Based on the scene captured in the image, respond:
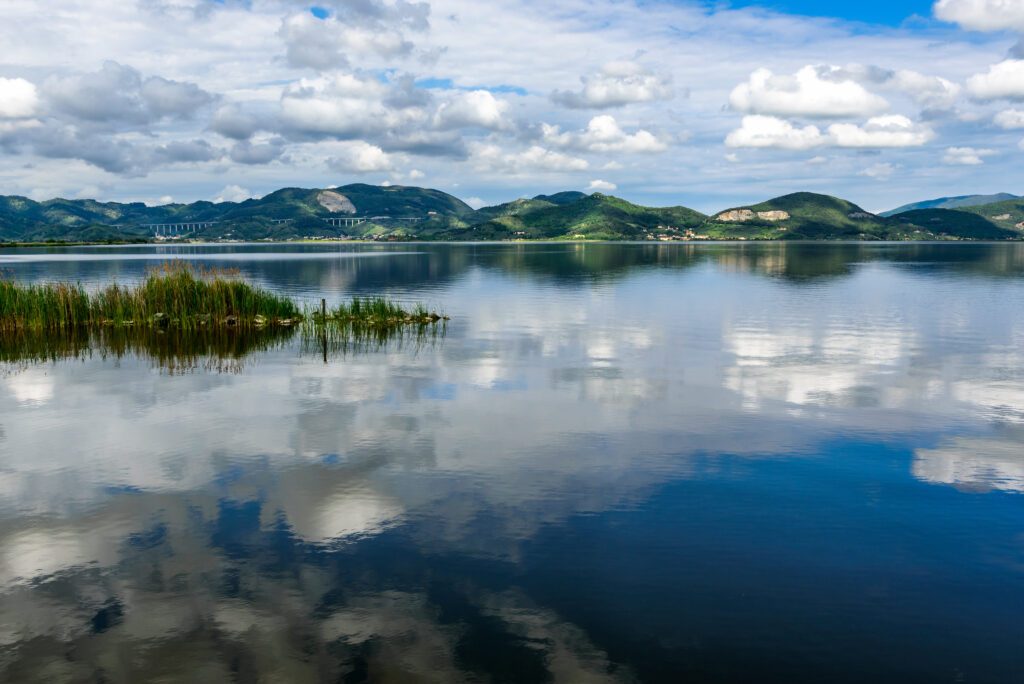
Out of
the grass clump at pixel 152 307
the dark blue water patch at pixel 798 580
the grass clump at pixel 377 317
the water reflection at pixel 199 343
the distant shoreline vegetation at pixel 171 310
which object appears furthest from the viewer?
the grass clump at pixel 377 317

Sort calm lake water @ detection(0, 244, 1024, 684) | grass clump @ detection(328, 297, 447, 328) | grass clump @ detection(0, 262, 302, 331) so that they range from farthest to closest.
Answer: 1. grass clump @ detection(328, 297, 447, 328)
2. grass clump @ detection(0, 262, 302, 331)
3. calm lake water @ detection(0, 244, 1024, 684)

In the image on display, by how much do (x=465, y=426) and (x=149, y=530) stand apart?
1379cm

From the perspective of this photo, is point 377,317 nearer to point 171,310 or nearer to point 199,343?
point 199,343

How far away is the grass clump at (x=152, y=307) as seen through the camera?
58894mm

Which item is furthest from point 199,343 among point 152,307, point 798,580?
point 798,580

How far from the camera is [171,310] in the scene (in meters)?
61.4

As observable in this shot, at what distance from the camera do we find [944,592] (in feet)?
55.4

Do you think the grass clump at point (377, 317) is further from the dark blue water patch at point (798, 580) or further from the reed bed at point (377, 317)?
the dark blue water patch at point (798, 580)

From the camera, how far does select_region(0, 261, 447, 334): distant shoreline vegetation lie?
59.2 meters

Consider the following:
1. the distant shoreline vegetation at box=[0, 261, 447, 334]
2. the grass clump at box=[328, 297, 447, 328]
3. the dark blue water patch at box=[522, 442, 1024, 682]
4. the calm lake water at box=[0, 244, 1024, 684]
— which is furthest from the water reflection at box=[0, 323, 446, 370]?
the dark blue water patch at box=[522, 442, 1024, 682]

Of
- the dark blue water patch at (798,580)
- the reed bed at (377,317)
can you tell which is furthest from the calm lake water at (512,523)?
the reed bed at (377,317)

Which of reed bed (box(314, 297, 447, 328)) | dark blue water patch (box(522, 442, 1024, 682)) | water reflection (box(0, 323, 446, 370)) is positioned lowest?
dark blue water patch (box(522, 442, 1024, 682))

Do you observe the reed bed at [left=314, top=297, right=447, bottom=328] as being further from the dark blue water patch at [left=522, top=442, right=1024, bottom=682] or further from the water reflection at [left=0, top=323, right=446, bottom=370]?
the dark blue water patch at [left=522, top=442, right=1024, bottom=682]

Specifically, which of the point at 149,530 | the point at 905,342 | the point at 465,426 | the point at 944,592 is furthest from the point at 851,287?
the point at 149,530
